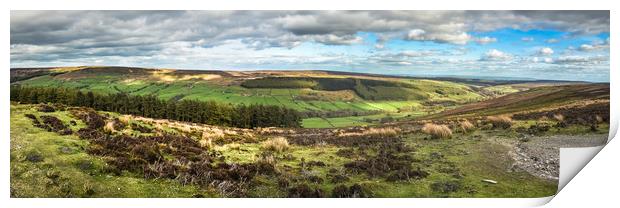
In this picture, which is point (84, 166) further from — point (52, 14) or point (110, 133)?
point (52, 14)

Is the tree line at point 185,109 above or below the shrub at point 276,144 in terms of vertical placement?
above

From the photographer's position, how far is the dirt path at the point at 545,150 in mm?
13016

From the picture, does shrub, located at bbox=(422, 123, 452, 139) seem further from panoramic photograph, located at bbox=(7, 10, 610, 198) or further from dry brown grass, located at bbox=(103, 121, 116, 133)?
dry brown grass, located at bbox=(103, 121, 116, 133)

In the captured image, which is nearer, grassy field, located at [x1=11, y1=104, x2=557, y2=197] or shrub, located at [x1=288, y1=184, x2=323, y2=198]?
grassy field, located at [x1=11, y1=104, x2=557, y2=197]

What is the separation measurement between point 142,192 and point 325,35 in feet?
21.6

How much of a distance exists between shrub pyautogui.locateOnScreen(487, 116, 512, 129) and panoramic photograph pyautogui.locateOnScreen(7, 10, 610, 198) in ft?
0.15

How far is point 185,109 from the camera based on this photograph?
617 inches

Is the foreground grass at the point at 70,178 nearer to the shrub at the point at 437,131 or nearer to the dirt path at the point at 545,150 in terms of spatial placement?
the shrub at the point at 437,131

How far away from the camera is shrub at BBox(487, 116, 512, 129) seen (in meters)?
15.1

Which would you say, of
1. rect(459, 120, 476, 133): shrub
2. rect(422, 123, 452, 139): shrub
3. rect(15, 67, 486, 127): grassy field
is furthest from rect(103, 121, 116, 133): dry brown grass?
rect(459, 120, 476, 133): shrub

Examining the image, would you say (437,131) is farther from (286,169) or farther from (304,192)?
(304,192)

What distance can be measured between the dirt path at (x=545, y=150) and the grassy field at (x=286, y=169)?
273 millimetres
